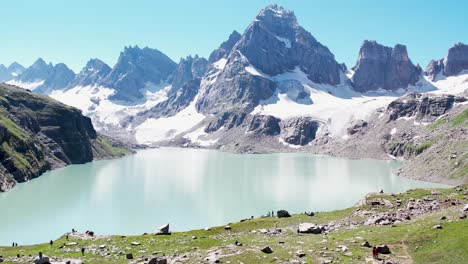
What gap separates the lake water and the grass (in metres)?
39.7

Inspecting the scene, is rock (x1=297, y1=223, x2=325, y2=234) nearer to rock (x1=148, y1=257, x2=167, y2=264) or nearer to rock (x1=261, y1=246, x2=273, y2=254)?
rock (x1=261, y1=246, x2=273, y2=254)

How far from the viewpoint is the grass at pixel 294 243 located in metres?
33.8

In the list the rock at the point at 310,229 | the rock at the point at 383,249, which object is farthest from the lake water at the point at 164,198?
the rock at the point at 383,249

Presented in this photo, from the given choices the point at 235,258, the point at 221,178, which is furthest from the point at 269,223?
the point at 221,178

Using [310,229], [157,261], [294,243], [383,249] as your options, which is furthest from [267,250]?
[310,229]

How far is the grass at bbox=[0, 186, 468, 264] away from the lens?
33.8m

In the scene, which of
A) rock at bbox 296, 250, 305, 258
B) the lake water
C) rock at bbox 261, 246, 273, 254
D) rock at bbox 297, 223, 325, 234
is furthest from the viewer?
the lake water

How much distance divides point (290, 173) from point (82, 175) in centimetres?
9032

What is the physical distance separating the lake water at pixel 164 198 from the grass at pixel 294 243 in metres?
39.7

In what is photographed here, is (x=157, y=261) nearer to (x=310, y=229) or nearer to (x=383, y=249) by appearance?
(x=383, y=249)

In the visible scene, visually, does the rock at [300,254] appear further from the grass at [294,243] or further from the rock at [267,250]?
the rock at [267,250]

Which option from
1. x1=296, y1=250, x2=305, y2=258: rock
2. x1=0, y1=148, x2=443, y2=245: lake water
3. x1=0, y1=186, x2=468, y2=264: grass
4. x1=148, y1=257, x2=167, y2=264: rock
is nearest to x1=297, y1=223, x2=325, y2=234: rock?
x1=0, y1=186, x2=468, y2=264: grass

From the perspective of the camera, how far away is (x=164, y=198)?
4978 inches

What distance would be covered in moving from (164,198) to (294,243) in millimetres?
91119
